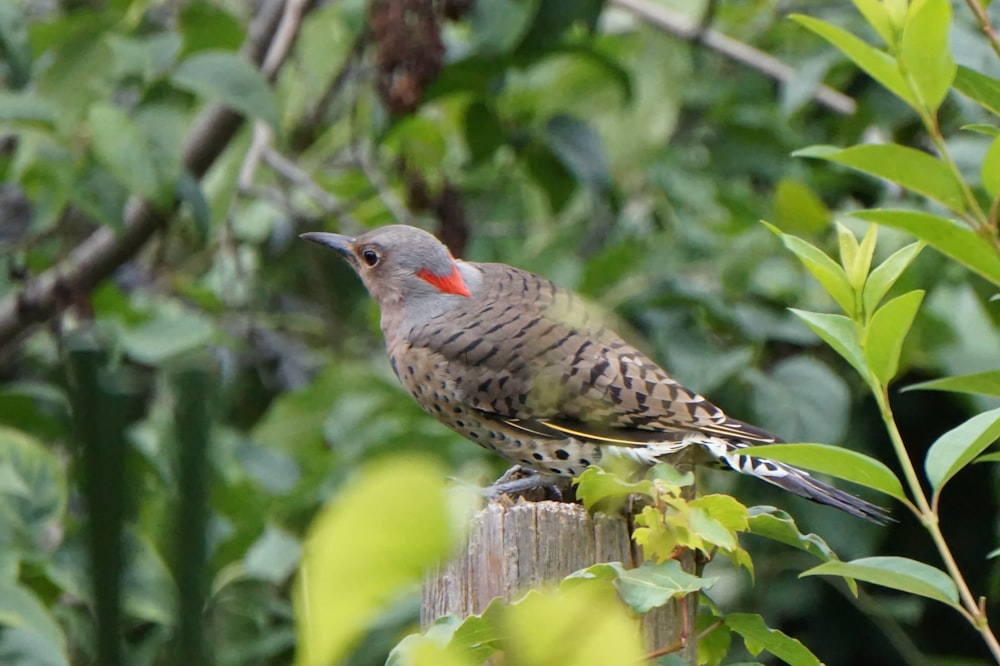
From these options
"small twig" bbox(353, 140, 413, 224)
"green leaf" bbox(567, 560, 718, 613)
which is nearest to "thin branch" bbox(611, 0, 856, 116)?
"small twig" bbox(353, 140, 413, 224)

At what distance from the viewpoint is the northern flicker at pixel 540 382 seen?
3.17 meters

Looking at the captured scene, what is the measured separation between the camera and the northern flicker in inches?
125

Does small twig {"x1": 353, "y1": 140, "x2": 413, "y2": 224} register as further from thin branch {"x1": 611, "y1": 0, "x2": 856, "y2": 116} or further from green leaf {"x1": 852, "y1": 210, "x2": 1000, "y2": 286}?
green leaf {"x1": 852, "y1": 210, "x2": 1000, "y2": 286}

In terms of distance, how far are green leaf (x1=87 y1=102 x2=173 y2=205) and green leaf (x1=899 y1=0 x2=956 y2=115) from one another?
275cm

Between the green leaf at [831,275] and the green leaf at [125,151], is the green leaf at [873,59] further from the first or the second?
the green leaf at [125,151]

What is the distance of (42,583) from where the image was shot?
148 inches

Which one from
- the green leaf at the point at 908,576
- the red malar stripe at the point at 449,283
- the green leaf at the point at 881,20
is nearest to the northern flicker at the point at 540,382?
the red malar stripe at the point at 449,283

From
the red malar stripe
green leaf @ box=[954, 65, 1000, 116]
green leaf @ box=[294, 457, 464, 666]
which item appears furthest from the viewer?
the red malar stripe

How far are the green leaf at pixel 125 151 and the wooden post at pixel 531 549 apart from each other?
7.30ft

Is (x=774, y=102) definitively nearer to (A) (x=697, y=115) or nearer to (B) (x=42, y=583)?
(A) (x=697, y=115)

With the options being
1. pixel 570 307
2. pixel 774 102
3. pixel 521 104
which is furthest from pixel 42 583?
pixel 774 102

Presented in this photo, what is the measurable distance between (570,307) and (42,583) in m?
1.77

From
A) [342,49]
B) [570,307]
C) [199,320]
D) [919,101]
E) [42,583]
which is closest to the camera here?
→ [919,101]

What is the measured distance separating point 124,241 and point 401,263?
1.54m
